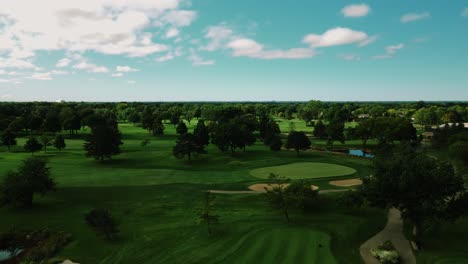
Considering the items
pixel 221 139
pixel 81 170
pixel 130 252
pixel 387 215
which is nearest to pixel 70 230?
pixel 130 252

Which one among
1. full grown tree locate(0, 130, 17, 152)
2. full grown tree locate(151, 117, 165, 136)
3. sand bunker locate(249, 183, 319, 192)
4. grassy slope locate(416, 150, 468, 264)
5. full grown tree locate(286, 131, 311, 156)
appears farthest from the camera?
full grown tree locate(151, 117, 165, 136)

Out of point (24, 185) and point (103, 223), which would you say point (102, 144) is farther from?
point (103, 223)

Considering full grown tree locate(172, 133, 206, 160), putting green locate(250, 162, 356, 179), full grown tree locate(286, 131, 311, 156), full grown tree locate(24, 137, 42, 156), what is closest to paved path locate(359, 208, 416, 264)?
putting green locate(250, 162, 356, 179)

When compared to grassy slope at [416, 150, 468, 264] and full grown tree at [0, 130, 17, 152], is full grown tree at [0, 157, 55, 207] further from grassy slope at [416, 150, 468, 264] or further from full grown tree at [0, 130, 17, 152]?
full grown tree at [0, 130, 17, 152]

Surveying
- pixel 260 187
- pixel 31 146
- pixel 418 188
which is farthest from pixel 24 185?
pixel 31 146

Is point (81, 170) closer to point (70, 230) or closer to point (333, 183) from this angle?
point (70, 230)
